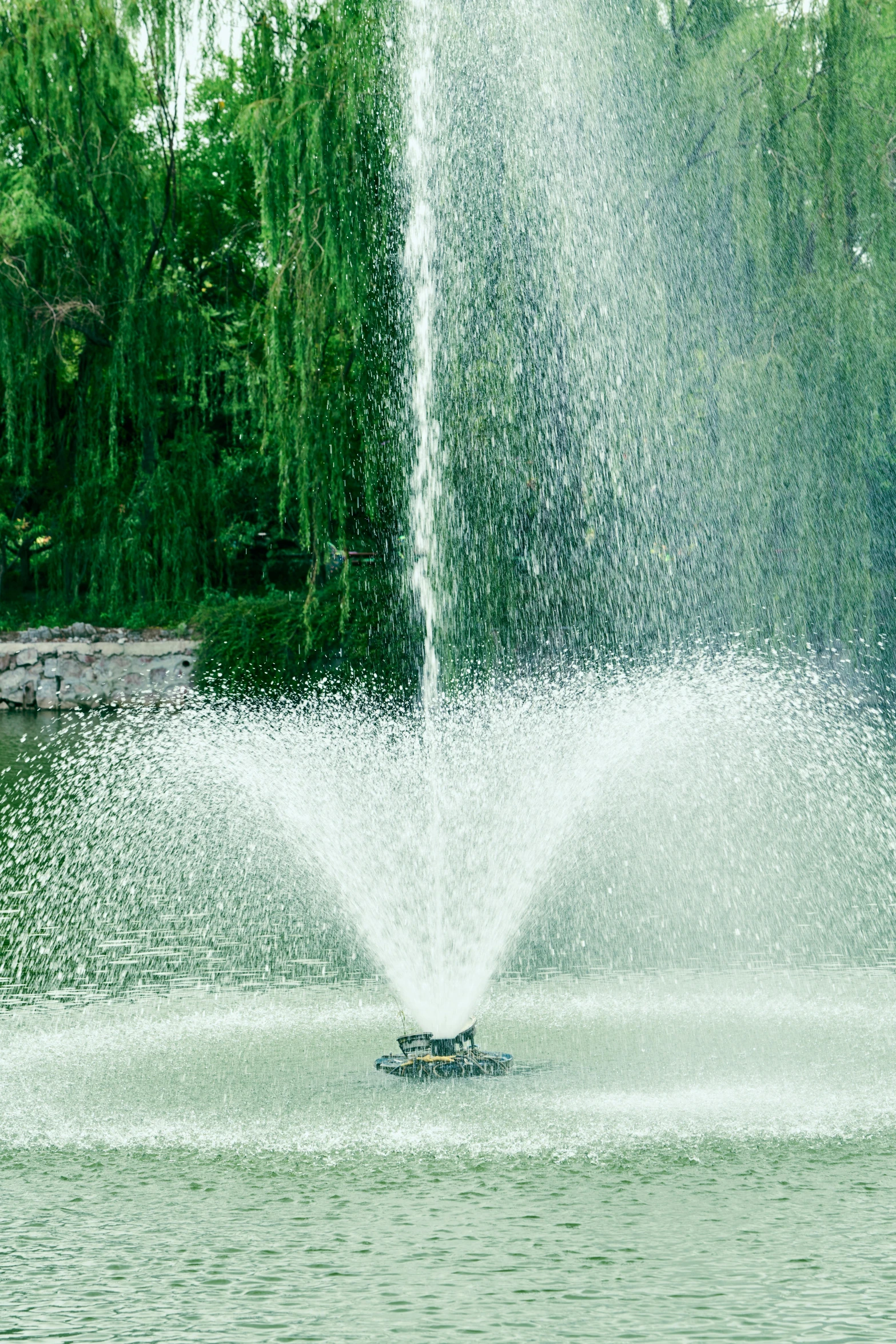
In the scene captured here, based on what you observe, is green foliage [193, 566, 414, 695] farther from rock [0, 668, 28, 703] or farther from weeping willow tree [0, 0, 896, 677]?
rock [0, 668, 28, 703]

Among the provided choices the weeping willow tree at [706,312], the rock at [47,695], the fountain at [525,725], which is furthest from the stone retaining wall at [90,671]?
the weeping willow tree at [706,312]


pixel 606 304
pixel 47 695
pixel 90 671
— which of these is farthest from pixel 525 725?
pixel 47 695

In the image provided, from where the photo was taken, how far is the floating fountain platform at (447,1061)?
6238 mm

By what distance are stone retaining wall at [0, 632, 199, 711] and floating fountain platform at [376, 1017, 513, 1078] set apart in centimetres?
1890

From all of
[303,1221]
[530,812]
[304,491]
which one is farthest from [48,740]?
[303,1221]

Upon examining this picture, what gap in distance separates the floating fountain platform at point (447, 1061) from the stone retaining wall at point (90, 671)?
18.9 meters

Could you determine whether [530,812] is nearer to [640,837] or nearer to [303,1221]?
[640,837]

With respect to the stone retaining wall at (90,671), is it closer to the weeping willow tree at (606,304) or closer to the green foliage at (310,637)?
the green foliage at (310,637)

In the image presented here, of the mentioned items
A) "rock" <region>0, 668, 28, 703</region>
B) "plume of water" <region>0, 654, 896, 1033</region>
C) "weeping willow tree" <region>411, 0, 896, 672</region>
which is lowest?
"plume of water" <region>0, 654, 896, 1033</region>

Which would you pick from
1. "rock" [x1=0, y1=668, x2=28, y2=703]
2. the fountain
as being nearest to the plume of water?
the fountain

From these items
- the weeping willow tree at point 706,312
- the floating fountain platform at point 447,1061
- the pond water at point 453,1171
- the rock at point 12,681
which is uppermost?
the weeping willow tree at point 706,312

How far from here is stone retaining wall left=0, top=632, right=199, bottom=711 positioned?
995 inches

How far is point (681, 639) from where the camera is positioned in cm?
1705

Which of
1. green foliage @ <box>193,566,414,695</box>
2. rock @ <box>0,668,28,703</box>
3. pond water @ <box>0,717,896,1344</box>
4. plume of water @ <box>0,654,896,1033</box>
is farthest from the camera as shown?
rock @ <box>0,668,28,703</box>
